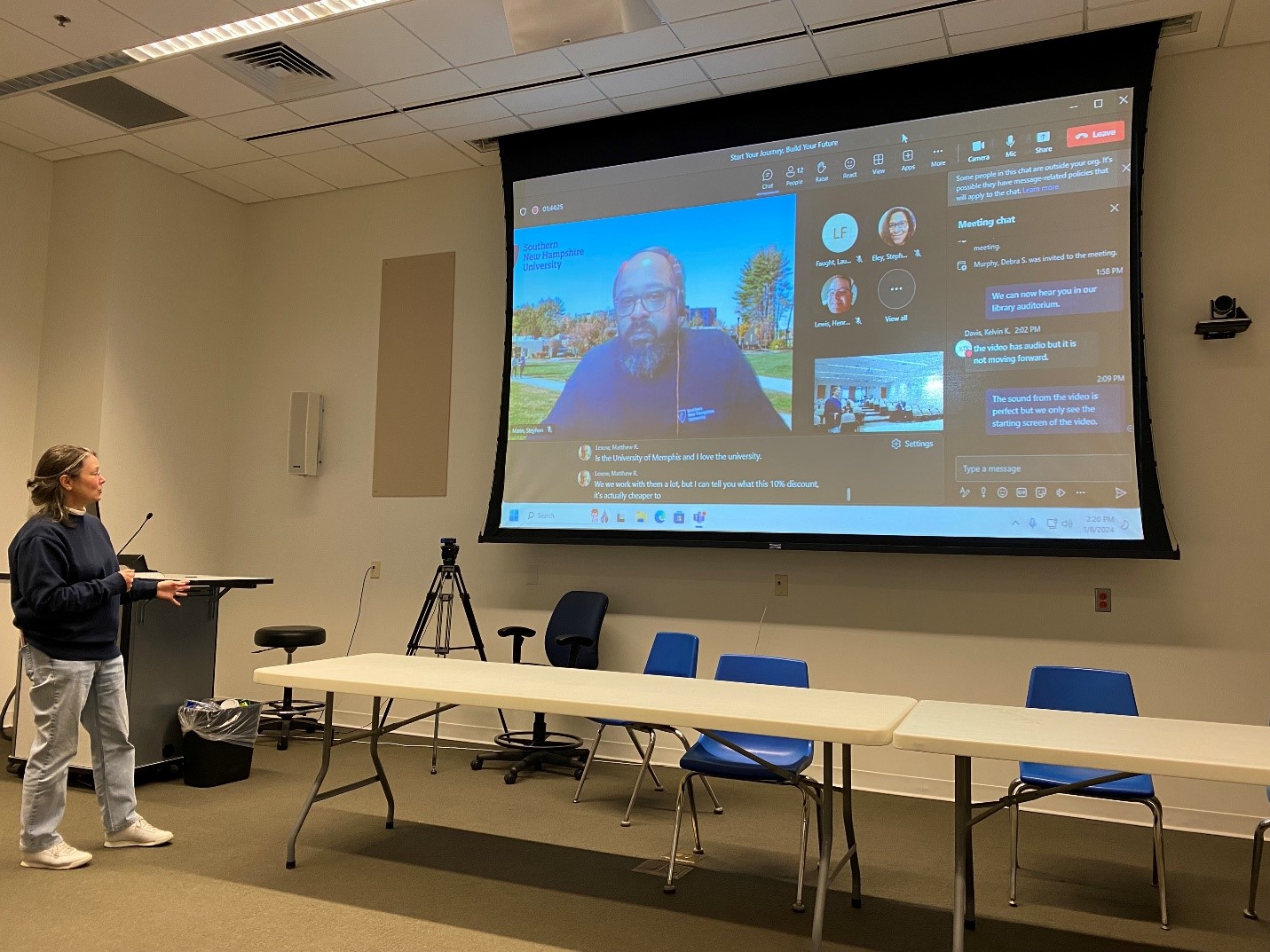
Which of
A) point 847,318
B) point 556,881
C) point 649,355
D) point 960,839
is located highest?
point 847,318

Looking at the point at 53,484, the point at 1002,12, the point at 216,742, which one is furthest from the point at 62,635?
the point at 1002,12

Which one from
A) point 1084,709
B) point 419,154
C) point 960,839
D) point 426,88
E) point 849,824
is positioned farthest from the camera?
point 419,154

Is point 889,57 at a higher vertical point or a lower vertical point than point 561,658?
higher

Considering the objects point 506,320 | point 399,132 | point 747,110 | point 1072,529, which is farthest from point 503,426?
point 1072,529

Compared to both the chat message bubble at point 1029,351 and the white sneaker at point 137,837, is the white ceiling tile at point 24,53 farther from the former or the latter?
the chat message bubble at point 1029,351

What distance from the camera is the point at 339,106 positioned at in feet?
17.3

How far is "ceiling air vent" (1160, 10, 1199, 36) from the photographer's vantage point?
4.16m

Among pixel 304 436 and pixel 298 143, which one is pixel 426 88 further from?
pixel 304 436

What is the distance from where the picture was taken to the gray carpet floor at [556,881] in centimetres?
293

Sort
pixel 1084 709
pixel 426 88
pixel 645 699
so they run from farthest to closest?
1. pixel 426 88
2. pixel 1084 709
3. pixel 645 699

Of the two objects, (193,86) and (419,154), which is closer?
(193,86)

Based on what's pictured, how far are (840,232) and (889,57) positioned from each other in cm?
84

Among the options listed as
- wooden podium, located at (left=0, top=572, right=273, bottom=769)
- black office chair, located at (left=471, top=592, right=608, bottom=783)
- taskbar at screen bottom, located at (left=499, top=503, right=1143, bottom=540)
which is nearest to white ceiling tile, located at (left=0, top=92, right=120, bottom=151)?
wooden podium, located at (left=0, top=572, right=273, bottom=769)

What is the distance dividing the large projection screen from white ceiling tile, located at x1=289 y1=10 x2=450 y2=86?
94cm
